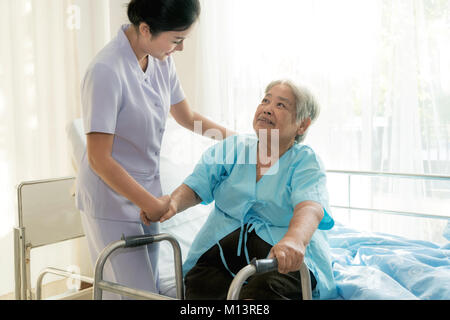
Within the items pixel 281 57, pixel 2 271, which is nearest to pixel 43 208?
pixel 2 271

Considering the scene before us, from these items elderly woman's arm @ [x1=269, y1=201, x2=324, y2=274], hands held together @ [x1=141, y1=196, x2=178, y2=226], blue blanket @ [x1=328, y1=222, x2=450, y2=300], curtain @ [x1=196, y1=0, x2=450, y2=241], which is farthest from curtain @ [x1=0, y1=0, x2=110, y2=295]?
elderly woman's arm @ [x1=269, y1=201, x2=324, y2=274]

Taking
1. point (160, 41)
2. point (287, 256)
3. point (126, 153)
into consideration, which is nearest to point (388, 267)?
point (287, 256)

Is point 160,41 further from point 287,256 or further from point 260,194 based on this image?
point 287,256

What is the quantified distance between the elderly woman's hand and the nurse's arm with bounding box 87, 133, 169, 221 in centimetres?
41

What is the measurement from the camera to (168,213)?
1.36 m

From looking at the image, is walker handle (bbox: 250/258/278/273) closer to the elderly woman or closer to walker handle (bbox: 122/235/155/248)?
the elderly woman

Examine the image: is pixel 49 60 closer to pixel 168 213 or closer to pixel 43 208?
pixel 43 208

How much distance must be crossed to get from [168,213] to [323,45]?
67.9 inches

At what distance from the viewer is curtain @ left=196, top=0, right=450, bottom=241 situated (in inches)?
94.5

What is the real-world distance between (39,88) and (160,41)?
1825 mm

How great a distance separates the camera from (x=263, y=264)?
0.98 m

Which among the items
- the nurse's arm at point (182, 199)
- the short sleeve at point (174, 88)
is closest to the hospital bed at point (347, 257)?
the nurse's arm at point (182, 199)

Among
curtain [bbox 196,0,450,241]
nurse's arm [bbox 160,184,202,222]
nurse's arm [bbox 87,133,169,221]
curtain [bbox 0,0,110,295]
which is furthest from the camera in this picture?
curtain [bbox 0,0,110,295]

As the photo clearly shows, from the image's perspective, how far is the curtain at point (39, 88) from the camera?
2.68 metres
